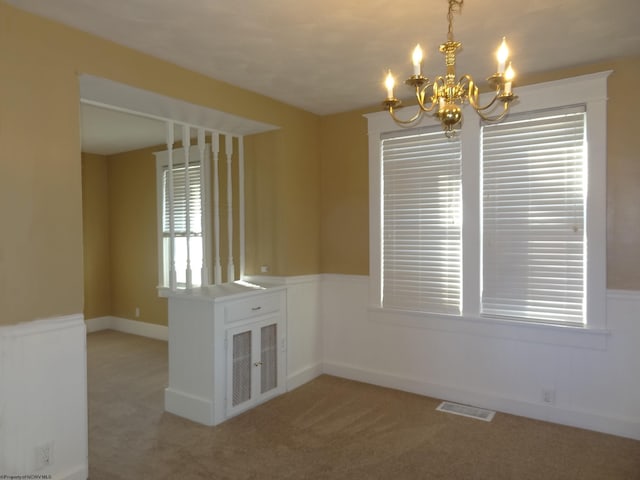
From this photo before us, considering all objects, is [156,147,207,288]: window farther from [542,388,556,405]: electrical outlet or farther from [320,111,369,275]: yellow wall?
[542,388,556,405]: electrical outlet

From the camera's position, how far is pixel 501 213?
3.46 metres

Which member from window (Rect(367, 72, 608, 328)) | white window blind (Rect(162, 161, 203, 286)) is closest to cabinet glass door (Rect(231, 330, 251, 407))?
window (Rect(367, 72, 608, 328))

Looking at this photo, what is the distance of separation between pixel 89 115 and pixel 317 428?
3.56 metres

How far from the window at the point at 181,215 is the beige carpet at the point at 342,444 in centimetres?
178

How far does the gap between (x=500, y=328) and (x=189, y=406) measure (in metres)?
2.49

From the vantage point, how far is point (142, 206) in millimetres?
5977

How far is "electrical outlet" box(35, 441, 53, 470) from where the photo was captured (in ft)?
7.70

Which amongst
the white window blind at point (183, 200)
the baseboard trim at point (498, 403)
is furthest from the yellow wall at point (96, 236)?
the baseboard trim at point (498, 403)

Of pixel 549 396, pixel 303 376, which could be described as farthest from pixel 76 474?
pixel 549 396

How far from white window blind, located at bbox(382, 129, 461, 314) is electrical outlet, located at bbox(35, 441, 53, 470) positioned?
2.70 m

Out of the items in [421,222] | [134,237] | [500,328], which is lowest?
[500,328]

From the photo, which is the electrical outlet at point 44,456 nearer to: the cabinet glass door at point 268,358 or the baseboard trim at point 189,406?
the baseboard trim at point 189,406

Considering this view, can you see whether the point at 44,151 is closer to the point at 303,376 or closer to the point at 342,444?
the point at 342,444

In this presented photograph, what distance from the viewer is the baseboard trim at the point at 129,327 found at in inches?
229
